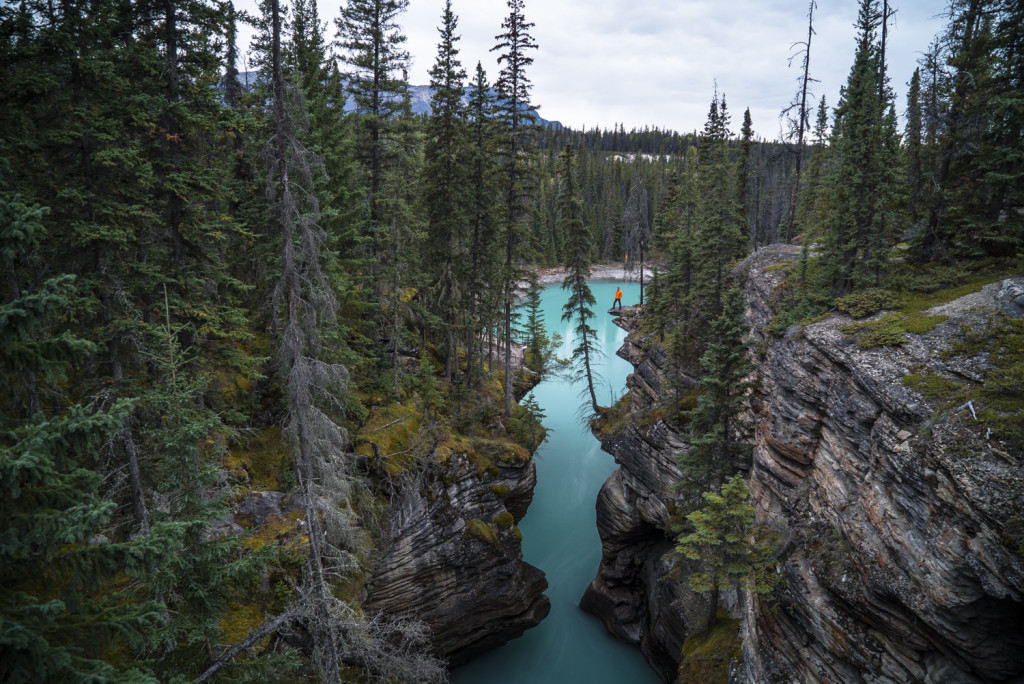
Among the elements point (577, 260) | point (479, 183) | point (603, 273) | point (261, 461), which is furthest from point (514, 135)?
point (603, 273)

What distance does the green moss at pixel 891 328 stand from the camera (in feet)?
37.6

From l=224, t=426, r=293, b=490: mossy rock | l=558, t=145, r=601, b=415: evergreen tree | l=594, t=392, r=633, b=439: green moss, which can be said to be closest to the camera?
l=224, t=426, r=293, b=490: mossy rock

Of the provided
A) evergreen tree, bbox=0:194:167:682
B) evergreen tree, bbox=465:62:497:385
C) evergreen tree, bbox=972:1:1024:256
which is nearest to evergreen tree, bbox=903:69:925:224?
evergreen tree, bbox=972:1:1024:256

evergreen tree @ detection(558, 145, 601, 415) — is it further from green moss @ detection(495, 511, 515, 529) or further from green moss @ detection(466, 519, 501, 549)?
green moss @ detection(466, 519, 501, 549)

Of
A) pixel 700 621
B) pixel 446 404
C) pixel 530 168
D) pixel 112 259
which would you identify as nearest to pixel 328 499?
pixel 112 259

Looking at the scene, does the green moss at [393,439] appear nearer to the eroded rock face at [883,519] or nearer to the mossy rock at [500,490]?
the mossy rock at [500,490]

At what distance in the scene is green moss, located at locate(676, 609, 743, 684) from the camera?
13.2 m

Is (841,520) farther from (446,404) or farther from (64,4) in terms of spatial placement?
(64,4)

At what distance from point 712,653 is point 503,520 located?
831cm

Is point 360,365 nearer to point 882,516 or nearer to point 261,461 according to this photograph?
point 261,461

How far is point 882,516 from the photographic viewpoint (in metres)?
10.0

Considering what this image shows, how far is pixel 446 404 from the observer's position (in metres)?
20.2

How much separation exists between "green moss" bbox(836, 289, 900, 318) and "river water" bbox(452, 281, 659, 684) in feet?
52.7

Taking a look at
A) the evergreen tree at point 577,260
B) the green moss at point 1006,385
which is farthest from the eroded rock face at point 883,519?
the evergreen tree at point 577,260
